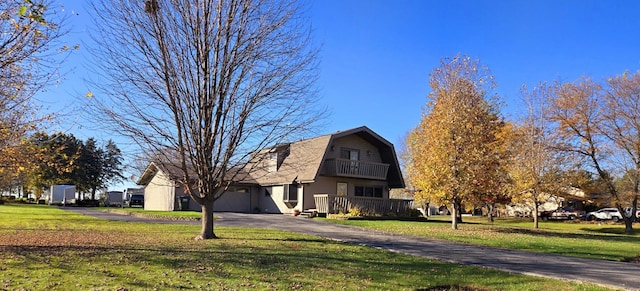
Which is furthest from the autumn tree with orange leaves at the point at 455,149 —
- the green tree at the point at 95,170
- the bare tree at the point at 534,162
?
the green tree at the point at 95,170

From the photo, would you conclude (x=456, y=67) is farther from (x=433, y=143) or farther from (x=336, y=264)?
(x=336, y=264)

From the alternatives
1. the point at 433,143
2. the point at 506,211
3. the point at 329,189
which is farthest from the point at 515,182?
the point at 506,211

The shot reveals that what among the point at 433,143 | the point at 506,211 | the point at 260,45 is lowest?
the point at 506,211

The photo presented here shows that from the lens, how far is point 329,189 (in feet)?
103

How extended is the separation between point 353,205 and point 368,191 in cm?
530

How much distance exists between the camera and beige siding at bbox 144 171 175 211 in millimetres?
34031

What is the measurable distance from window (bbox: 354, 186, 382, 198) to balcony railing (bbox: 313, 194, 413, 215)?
3286 mm

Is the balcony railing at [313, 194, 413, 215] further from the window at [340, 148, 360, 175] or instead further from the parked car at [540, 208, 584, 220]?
the parked car at [540, 208, 584, 220]

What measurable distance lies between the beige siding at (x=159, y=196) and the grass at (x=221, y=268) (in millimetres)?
21383

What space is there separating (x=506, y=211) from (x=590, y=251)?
145 ft

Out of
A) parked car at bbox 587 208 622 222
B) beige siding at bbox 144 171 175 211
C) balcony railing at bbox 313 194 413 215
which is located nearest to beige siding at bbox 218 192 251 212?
beige siding at bbox 144 171 175 211

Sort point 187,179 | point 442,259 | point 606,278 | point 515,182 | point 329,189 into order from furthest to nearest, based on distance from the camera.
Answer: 1. point 329,189
2. point 515,182
3. point 187,179
4. point 442,259
5. point 606,278

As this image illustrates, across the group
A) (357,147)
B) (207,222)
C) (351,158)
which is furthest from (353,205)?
(207,222)

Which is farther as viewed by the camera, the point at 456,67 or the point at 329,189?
the point at 329,189
